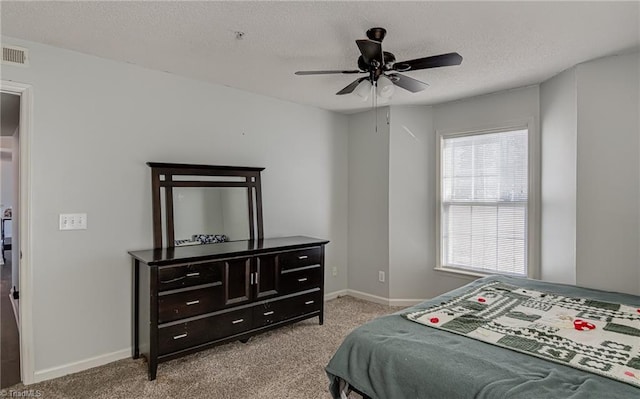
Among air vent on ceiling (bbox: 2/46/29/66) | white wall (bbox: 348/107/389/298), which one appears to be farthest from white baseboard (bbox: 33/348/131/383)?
white wall (bbox: 348/107/389/298)

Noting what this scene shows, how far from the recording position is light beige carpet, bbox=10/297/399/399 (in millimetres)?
2344

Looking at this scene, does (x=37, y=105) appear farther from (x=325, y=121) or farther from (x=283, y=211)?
(x=325, y=121)

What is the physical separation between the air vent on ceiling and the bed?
2.82 m

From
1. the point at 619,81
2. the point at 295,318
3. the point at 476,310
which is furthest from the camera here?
the point at 295,318

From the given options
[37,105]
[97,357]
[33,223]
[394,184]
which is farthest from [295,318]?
[37,105]

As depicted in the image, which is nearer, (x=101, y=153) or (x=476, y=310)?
(x=476, y=310)

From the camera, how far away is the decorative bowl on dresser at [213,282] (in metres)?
2.58

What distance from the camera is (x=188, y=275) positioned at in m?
A: 2.68

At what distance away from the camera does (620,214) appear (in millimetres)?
2707

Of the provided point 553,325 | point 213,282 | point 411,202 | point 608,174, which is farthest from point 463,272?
point 213,282

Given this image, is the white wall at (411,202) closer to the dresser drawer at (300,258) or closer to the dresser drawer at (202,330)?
the dresser drawer at (300,258)

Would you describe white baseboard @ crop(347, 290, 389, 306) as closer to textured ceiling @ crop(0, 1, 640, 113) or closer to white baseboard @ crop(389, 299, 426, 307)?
white baseboard @ crop(389, 299, 426, 307)

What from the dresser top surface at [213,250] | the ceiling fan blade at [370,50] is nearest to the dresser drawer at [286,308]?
the dresser top surface at [213,250]

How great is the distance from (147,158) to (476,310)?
2.74 metres
